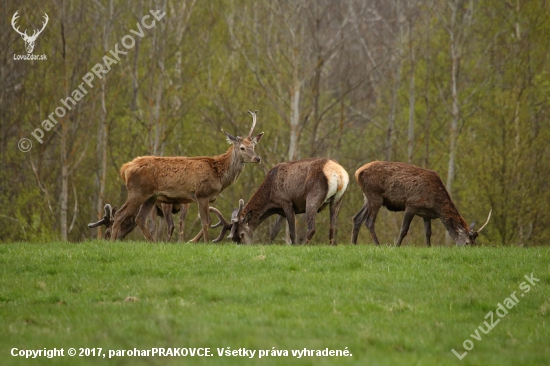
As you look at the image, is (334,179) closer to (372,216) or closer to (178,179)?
(372,216)

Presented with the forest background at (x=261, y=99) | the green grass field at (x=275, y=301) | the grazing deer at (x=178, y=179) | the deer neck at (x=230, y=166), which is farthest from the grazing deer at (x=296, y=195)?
the forest background at (x=261, y=99)

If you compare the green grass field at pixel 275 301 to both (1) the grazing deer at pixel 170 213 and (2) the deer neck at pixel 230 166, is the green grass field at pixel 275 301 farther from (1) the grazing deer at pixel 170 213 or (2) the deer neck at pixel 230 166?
(1) the grazing deer at pixel 170 213

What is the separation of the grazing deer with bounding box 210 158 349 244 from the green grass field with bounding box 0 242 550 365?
2936mm

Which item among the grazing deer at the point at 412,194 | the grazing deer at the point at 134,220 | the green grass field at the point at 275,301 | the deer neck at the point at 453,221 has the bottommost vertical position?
the grazing deer at the point at 134,220

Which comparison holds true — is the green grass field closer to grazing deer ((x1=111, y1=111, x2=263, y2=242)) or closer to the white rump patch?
grazing deer ((x1=111, y1=111, x2=263, y2=242))

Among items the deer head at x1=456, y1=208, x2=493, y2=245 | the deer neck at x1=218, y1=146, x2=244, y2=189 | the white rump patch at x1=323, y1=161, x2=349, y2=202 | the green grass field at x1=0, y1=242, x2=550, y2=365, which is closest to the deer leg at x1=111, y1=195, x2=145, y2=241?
the deer neck at x1=218, y1=146, x2=244, y2=189

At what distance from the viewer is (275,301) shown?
10.6 metres

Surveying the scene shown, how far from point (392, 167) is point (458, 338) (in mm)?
8530

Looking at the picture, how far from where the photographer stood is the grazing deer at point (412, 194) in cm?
1705

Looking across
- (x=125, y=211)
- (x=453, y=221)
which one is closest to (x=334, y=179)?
Result: (x=453, y=221)

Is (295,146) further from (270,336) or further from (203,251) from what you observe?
(270,336)

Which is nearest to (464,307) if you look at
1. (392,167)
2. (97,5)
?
(392,167)

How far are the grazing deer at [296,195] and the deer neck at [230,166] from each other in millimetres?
773

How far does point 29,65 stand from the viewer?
30109 millimetres
